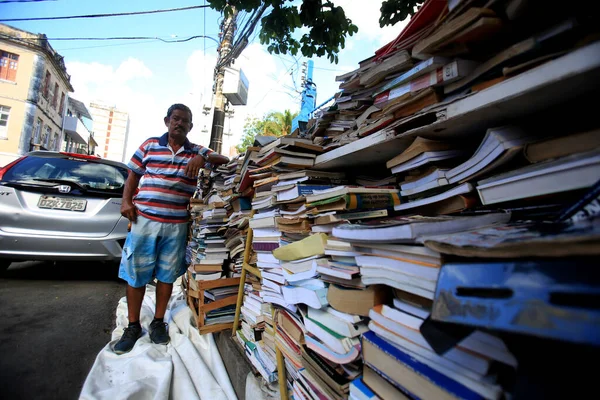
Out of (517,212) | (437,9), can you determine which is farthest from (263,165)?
(517,212)

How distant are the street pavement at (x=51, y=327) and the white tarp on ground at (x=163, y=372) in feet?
0.56

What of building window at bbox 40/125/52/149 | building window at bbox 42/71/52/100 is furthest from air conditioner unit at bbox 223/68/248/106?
building window at bbox 40/125/52/149

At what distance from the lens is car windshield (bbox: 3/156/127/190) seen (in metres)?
3.17

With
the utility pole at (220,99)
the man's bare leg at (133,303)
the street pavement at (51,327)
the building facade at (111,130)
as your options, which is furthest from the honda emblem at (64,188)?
the building facade at (111,130)

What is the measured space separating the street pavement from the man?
1.29 feet

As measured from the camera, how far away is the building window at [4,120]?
1805 centimetres

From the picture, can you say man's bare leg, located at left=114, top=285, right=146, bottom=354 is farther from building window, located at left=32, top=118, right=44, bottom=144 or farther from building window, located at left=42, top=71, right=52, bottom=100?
building window, located at left=42, top=71, right=52, bottom=100

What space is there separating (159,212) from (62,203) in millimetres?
1818

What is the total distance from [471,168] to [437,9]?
63 centimetres

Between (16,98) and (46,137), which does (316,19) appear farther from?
(46,137)

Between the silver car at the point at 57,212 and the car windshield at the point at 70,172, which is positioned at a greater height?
the car windshield at the point at 70,172

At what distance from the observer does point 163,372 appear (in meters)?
1.73

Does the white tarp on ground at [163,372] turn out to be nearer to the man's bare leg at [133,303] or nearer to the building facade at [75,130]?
the man's bare leg at [133,303]

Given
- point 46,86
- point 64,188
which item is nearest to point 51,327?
point 64,188
